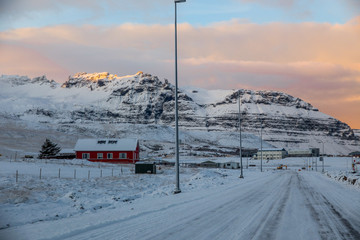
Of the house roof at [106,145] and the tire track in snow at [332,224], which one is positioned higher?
the house roof at [106,145]

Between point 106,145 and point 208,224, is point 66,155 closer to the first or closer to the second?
point 106,145

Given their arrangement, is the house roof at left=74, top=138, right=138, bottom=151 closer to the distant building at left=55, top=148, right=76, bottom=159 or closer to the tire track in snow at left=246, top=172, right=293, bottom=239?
the distant building at left=55, top=148, right=76, bottom=159

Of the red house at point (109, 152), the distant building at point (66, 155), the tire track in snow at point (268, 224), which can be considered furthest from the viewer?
the distant building at point (66, 155)

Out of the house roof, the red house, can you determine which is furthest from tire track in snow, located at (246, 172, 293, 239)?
the house roof

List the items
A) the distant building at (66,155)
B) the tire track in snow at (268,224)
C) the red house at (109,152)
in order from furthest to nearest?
the distant building at (66,155) → the red house at (109,152) → the tire track in snow at (268,224)

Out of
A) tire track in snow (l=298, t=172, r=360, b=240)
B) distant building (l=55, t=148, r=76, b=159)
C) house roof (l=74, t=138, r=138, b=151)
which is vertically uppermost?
house roof (l=74, t=138, r=138, b=151)

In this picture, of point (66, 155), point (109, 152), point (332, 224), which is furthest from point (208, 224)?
point (66, 155)

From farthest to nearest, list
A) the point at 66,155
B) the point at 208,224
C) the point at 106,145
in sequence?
the point at 66,155 → the point at 106,145 → the point at 208,224

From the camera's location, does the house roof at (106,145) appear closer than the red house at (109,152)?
No

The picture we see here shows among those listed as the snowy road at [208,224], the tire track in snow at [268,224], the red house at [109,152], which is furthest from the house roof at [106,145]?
the tire track in snow at [268,224]

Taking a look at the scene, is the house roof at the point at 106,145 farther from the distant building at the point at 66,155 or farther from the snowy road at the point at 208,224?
the snowy road at the point at 208,224

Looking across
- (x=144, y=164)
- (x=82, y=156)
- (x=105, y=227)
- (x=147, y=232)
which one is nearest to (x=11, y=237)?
(x=105, y=227)

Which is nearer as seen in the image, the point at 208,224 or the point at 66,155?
the point at 208,224

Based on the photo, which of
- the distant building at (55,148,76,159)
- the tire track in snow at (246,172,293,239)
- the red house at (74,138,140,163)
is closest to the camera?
the tire track in snow at (246,172,293,239)
